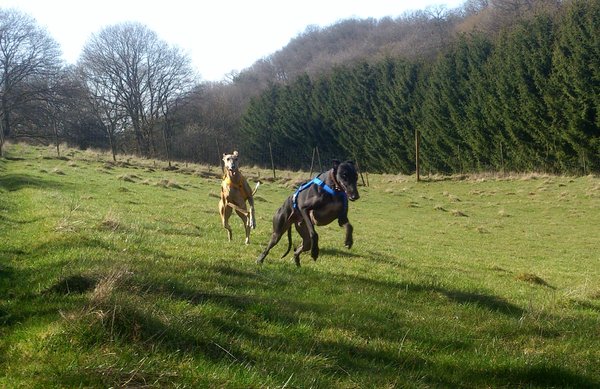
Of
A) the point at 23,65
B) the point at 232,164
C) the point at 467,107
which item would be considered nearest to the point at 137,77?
the point at 23,65

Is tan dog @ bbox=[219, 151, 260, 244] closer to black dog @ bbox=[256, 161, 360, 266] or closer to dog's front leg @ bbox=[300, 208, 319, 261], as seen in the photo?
black dog @ bbox=[256, 161, 360, 266]

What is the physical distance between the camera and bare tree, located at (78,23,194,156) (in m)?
66.8

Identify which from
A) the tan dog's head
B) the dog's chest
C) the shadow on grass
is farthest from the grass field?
the shadow on grass

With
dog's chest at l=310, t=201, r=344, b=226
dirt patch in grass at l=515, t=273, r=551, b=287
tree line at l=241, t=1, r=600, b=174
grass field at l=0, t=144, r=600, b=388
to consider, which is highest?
tree line at l=241, t=1, r=600, b=174

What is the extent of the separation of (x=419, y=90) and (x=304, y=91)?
21004mm

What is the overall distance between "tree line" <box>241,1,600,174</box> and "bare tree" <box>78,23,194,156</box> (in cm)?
1447

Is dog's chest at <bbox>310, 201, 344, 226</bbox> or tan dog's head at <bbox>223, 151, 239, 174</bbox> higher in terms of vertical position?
tan dog's head at <bbox>223, 151, 239, 174</bbox>

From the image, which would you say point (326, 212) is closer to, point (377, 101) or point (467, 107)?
point (467, 107)

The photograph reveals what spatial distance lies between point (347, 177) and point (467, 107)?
49768mm

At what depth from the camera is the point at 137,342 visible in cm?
445

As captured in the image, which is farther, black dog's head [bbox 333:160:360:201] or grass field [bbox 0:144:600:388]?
black dog's head [bbox 333:160:360:201]

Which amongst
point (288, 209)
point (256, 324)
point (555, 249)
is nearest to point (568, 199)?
point (555, 249)

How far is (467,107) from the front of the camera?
55562 mm

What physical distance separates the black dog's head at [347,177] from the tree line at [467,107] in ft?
133
